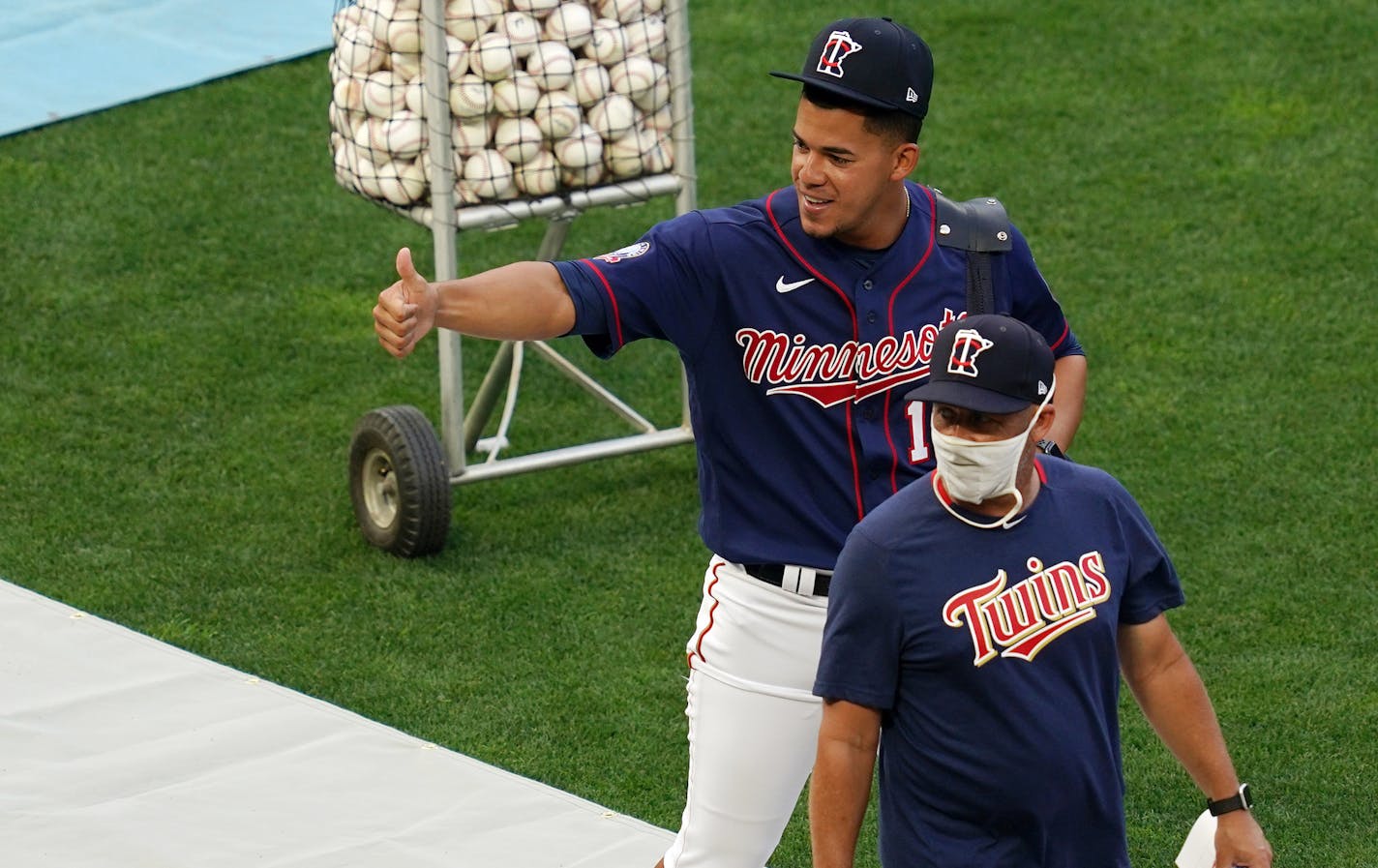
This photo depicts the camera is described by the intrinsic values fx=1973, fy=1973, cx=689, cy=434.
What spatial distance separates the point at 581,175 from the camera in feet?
22.0

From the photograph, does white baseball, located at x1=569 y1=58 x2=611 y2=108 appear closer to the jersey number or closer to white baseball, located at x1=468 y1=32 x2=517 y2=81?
white baseball, located at x1=468 y1=32 x2=517 y2=81

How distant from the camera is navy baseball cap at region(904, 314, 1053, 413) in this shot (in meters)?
3.38

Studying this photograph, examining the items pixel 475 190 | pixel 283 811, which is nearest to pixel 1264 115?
pixel 475 190

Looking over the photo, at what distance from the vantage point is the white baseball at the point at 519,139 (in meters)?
6.57

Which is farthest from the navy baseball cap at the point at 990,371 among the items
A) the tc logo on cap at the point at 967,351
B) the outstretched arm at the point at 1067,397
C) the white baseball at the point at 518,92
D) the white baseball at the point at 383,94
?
the white baseball at the point at 383,94

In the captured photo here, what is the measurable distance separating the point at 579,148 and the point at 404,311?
302cm

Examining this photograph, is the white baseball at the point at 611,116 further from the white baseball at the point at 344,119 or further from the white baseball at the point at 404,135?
the white baseball at the point at 344,119

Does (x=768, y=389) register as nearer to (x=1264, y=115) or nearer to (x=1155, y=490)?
(x=1155, y=490)

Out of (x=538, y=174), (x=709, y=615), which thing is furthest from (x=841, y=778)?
(x=538, y=174)

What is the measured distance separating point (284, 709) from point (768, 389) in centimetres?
246

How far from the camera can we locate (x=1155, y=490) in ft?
23.9

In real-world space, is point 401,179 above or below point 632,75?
below

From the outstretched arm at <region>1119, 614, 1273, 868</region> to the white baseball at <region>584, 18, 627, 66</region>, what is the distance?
363 centimetres

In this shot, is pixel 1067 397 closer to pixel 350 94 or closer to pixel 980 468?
pixel 980 468
